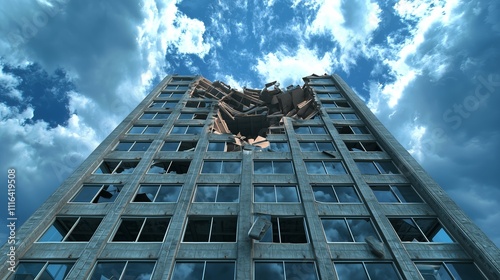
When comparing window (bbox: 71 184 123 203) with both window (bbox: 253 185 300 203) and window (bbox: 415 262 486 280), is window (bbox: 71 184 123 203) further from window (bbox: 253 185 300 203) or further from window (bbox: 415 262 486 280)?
window (bbox: 415 262 486 280)

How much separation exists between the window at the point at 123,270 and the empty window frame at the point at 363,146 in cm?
1941

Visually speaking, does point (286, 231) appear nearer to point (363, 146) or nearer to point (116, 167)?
point (363, 146)

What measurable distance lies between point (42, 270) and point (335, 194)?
1810 cm

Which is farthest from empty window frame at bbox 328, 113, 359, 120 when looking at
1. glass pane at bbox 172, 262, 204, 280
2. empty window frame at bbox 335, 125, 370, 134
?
glass pane at bbox 172, 262, 204, 280

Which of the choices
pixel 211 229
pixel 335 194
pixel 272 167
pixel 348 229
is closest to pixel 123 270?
pixel 211 229

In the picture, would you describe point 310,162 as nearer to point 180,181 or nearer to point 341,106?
point 180,181

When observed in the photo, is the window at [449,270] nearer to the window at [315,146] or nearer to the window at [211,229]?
the window at [211,229]

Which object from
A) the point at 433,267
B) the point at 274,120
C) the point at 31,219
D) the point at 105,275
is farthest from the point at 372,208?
the point at 31,219

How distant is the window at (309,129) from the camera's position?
28645 millimetres

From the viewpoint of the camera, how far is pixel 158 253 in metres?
15.7

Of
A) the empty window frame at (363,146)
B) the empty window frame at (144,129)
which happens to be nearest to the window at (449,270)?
the empty window frame at (363,146)

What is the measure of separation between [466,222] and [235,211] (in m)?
14.1

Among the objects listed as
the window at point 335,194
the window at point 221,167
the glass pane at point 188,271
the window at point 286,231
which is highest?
the window at point 221,167

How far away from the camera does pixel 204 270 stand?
15.1 meters
